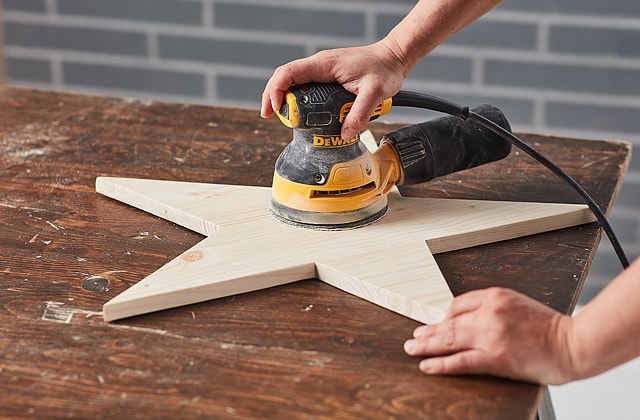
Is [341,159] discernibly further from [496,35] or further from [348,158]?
[496,35]

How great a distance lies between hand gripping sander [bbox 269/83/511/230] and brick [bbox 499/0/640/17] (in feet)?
3.70

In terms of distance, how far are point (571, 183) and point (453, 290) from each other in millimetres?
280

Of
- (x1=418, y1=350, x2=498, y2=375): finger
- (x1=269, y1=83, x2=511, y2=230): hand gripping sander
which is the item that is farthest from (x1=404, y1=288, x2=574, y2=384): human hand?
(x1=269, y1=83, x2=511, y2=230): hand gripping sander

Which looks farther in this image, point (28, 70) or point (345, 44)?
point (28, 70)

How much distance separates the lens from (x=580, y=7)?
7.17ft

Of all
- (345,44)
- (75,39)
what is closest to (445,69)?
(345,44)

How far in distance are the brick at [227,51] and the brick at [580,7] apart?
0.60m

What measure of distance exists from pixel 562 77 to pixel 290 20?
739 mm

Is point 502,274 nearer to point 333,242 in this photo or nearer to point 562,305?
point 562,305

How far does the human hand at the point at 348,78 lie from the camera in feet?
3.48

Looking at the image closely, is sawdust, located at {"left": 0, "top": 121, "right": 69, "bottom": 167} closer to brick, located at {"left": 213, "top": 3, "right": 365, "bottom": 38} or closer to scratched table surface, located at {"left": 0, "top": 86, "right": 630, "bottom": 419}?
scratched table surface, located at {"left": 0, "top": 86, "right": 630, "bottom": 419}

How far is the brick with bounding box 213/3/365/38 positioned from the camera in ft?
7.73

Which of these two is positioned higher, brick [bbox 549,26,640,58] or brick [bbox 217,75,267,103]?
brick [bbox 549,26,640,58]

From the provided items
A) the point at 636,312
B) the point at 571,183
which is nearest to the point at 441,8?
the point at 571,183
